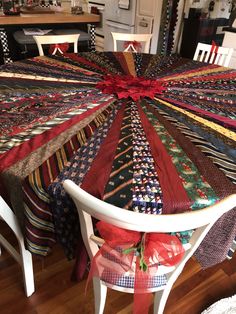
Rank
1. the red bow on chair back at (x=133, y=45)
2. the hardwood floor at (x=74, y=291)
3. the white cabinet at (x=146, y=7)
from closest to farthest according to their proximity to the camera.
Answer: the hardwood floor at (x=74, y=291)
the red bow on chair back at (x=133, y=45)
the white cabinet at (x=146, y=7)

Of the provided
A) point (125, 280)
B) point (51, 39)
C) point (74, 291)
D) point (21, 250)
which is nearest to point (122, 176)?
point (125, 280)

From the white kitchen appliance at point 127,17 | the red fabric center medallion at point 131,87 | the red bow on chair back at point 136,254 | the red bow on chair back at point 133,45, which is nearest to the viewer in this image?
the red bow on chair back at point 136,254

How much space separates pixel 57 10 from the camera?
10.4 feet

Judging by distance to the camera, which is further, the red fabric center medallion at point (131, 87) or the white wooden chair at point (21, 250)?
the red fabric center medallion at point (131, 87)

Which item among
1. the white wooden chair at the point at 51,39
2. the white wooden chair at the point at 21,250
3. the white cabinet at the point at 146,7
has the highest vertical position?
the white cabinet at the point at 146,7

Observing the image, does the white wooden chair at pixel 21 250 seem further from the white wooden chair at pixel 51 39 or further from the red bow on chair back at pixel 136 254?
the white wooden chair at pixel 51 39

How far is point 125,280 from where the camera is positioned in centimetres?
88

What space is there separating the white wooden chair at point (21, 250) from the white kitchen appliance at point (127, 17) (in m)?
3.56

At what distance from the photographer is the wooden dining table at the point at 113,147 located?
2.76 feet

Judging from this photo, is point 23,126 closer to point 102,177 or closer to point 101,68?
point 102,177

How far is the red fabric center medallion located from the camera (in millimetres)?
1502

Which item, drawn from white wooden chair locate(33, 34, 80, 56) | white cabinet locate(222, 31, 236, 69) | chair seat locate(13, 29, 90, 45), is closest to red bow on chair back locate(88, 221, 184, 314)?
white wooden chair locate(33, 34, 80, 56)

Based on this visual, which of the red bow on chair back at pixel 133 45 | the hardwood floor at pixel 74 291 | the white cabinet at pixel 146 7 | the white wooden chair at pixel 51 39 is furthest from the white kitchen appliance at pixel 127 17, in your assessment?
the hardwood floor at pixel 74 291

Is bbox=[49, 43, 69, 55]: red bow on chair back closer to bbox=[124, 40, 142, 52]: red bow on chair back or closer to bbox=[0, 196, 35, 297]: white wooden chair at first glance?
bbox=[124, 40, 142, 52]: red bow on chair back
